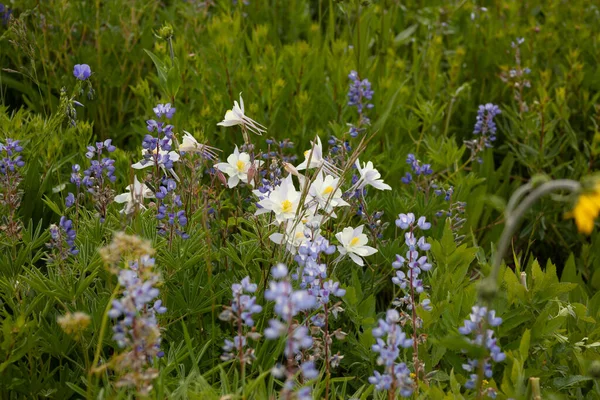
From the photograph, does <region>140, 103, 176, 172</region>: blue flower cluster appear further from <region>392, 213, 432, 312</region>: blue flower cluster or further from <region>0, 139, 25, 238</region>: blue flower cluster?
<region>392, 213, 432, 312</region>: blue flower cluster

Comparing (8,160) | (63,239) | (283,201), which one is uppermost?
(283,201)

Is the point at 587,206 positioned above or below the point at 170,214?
above

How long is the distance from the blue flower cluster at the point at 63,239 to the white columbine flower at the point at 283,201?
1.81 feet

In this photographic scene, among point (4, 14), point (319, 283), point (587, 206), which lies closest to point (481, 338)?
point (319, 283)

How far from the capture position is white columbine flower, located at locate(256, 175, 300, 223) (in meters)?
2.21

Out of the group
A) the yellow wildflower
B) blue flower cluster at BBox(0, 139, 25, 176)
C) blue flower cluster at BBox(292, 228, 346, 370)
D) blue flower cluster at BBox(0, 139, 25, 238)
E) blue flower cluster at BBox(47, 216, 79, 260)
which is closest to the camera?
the yellow wildflower

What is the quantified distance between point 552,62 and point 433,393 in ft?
9.23

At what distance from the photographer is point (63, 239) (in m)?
2.29

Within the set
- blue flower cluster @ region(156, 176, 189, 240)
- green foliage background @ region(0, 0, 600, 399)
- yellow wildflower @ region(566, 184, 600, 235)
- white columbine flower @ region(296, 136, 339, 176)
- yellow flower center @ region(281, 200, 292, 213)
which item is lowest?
green foliage background @ region(0, 0, 600, 399)

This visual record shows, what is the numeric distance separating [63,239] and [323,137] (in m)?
1.49

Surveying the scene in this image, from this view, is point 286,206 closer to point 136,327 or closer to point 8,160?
point 136,327

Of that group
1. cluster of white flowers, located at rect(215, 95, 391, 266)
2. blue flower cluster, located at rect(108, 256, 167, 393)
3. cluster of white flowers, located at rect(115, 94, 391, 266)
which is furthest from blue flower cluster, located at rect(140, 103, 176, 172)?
blue flower cluster, located at rect(108, 256, 167, 393)

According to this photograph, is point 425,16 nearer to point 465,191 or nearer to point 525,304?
point 465,191

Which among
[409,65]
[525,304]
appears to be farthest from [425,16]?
[525,304]
